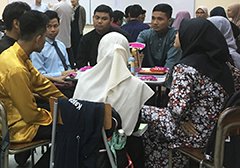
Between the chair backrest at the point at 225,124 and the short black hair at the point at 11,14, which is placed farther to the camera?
the short black hair at the point at 11,14

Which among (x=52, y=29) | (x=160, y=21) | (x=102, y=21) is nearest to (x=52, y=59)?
(x=52, y=29)

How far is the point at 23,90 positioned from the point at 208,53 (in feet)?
3.43

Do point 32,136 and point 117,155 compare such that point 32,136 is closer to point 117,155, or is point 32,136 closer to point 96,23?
point 117,155

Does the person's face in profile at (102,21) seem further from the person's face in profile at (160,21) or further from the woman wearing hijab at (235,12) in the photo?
the woman wearing hijab at (235,12)

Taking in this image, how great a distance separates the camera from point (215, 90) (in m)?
2.11

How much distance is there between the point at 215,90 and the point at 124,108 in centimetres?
52

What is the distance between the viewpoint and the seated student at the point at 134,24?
4.85 metres

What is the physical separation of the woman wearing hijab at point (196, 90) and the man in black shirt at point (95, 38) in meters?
1.72

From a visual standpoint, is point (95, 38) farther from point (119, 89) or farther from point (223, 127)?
point (223, 127)

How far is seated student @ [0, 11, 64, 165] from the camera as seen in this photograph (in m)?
2.09

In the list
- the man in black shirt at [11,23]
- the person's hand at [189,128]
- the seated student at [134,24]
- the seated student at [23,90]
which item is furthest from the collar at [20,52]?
the seated student at [134,24]

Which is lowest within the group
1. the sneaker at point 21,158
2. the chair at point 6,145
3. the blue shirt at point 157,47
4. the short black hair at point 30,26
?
the sneaker at point 21,158

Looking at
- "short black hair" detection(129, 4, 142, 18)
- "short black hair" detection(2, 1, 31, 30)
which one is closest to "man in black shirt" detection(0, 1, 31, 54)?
"short black hair" detection(2, 1, 31, 30)

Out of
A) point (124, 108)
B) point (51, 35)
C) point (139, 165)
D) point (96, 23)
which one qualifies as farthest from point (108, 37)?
point (96, 23)
